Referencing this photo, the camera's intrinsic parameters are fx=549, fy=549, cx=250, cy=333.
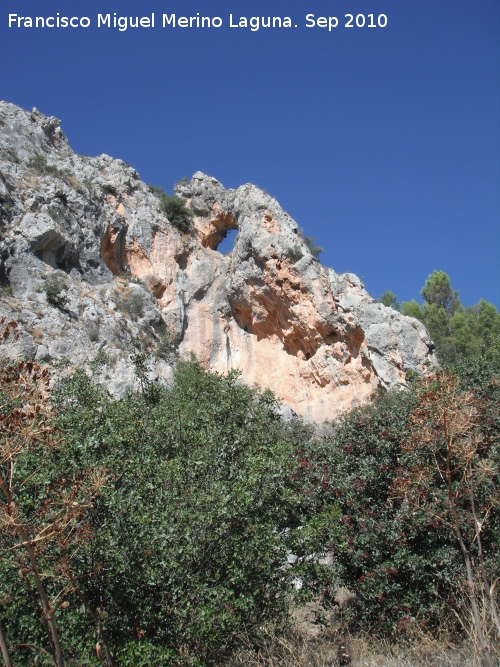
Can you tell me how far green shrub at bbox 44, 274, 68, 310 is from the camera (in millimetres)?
24266

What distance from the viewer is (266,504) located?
7789mm

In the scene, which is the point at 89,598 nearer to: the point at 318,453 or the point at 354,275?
the point at 318,453

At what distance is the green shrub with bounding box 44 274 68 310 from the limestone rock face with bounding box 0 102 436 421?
11 cm

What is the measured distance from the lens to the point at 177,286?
3309 cm

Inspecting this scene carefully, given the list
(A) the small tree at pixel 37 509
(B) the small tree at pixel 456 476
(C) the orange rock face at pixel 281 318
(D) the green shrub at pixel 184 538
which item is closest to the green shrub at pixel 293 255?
(C) the orange rock face at pixel 281 318

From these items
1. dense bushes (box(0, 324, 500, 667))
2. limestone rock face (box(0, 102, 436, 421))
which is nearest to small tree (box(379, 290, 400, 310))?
limestone rock face (box(0, 102, 436, 421))

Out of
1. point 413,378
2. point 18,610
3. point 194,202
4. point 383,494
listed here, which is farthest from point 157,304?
point 18,610

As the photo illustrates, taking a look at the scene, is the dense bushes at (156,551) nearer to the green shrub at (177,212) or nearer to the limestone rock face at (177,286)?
the limestone rock face at (177,286)

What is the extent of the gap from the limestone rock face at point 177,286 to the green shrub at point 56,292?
0.11m

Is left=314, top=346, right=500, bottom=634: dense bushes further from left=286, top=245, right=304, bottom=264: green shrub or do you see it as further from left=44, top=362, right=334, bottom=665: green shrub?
left=286, top=245, right=304, bottom=264: green shrub

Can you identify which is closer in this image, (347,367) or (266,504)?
(266,504)

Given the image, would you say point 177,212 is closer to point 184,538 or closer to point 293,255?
point 293,255

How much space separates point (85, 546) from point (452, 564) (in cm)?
524

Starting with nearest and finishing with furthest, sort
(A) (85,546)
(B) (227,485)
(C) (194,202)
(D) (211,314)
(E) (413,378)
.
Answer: (A) (85,546), (B) (227,485), (E) (413,378), (D) (211,314), (C) (194,202)
